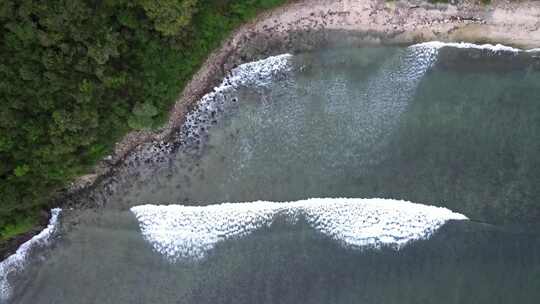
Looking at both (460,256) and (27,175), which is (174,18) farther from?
(460,256)

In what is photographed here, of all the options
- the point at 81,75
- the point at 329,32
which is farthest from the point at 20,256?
the point at 329,32

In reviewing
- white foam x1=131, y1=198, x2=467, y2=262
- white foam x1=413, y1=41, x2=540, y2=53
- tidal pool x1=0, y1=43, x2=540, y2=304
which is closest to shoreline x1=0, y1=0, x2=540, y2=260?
white foam x1=413, y1=41, x2=540, y2=53

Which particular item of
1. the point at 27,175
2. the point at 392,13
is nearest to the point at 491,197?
the point at 392,13

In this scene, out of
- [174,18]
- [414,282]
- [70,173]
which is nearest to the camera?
[174,18]

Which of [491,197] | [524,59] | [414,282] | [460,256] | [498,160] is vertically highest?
[524,59]

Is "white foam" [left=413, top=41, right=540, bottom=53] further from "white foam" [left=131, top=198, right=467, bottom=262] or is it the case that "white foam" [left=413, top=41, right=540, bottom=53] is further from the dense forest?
the dense forest

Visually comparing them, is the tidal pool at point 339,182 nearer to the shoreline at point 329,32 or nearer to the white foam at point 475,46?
the white foam at point 475,46

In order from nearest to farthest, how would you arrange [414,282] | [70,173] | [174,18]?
[174,18], [70,173], [414,282]

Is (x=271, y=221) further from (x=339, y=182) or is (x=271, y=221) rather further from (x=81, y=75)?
(x=81, y=75)

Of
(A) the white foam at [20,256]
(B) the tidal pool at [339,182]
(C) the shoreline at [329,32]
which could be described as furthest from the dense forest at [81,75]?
(B) the tidal pool at [339,182]
